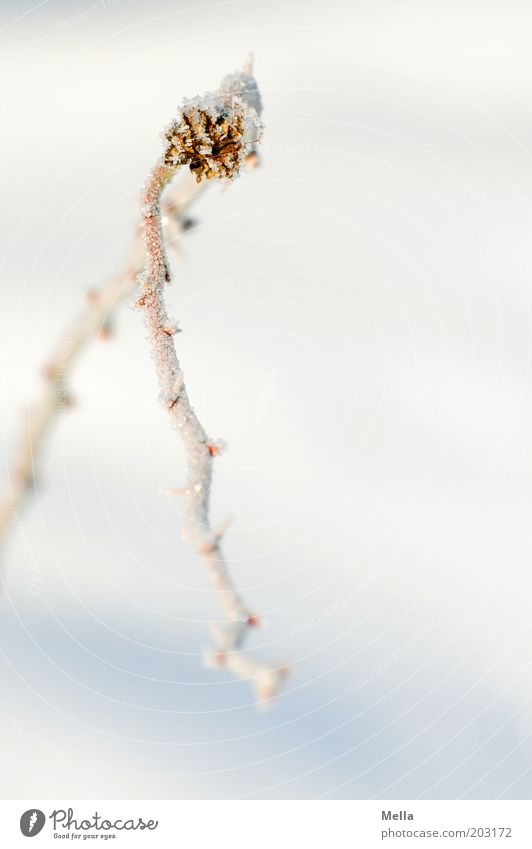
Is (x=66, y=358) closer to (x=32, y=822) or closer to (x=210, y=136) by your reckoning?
(x=210, y=136)

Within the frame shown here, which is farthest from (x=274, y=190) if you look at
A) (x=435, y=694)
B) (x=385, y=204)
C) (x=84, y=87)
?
(x=435, y=694)

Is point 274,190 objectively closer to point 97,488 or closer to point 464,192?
point 464,192
